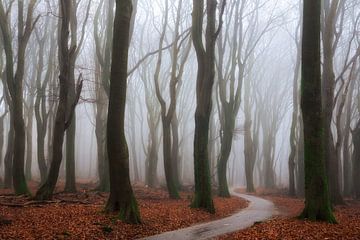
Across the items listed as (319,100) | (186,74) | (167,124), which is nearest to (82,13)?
(167,124)

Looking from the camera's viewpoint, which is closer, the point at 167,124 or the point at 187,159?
the point at 167,124

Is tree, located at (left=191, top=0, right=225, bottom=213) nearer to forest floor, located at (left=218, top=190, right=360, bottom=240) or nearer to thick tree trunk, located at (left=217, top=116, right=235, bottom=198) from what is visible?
forest floor, located at (left=218, top=190, right=360, bottom=240)

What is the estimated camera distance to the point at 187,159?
165ft

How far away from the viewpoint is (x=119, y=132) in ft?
36.5

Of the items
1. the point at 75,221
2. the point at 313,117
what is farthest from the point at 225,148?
the point at 75,221

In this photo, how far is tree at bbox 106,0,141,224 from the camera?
36.2 ft

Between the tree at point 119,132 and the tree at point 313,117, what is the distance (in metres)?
5.24

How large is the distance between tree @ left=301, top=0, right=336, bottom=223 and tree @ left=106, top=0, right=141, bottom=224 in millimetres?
5245

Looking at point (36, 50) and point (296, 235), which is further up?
point (36, 50)

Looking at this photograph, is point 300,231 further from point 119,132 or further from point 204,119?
point 204,119

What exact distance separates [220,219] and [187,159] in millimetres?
36537

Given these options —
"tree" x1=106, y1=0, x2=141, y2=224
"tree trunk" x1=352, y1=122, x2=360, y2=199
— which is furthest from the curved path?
"tree trunk" x1=352, y1=122, x2=360, y2=199

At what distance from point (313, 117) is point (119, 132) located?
19.1ft

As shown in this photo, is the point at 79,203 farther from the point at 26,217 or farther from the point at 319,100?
the point at 319,100
